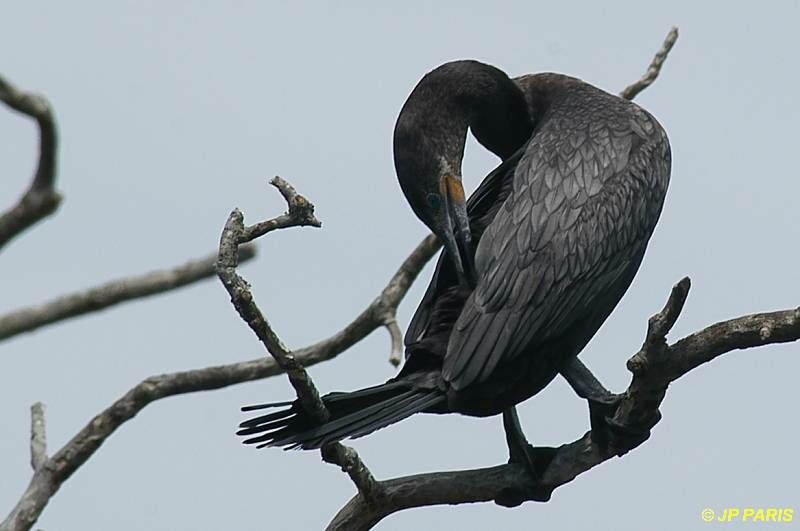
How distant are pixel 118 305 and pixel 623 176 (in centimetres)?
207

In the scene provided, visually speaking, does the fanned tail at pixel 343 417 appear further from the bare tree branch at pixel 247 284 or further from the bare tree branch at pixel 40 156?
the bare tree branch at pixel 40 156

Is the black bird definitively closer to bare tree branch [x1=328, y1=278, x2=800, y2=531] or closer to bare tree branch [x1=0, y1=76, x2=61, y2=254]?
bare tree branch [x1=328, y1=278, x2=800, y2=531]

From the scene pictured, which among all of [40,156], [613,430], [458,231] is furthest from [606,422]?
[40,156]

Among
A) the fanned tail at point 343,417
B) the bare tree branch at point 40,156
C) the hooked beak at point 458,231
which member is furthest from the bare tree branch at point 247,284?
the hooked beak at point 458,231

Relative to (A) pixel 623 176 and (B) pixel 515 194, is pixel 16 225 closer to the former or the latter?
(B) pixel 515 194

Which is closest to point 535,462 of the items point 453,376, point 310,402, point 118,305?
point 453,376

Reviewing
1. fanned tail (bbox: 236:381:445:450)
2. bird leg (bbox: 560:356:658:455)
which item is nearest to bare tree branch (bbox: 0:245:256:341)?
fanned tail (bbox: 236:381:445:450)

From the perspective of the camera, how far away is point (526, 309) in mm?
5160

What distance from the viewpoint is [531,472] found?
523 cm

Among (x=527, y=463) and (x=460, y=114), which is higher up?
(x=460, y=114)

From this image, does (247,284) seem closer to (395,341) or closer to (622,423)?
(622,423)

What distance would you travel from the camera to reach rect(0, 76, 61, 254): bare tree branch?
3.23 m

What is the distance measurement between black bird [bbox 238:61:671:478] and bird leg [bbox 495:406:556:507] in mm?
15

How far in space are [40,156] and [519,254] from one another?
240 centimetres
